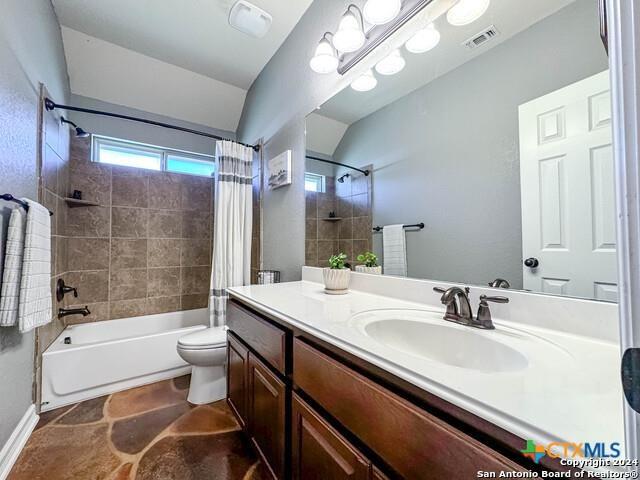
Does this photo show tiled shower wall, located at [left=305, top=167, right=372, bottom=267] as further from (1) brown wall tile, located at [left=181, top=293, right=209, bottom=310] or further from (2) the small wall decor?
(1) brown wall tile, located at [left=181, top=293, right=209, bottom=310]

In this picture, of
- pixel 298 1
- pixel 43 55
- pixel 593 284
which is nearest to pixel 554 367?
pixel 593 284

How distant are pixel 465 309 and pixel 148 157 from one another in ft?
10.3

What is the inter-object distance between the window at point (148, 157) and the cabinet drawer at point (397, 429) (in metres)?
2.84

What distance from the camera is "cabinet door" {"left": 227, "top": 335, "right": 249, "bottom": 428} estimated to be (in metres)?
1.27

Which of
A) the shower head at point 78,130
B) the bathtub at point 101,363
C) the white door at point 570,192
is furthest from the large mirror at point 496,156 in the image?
the shower head at point 78,130

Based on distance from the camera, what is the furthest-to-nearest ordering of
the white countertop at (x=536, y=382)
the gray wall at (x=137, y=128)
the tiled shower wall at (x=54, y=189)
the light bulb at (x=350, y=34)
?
1. the gray wall at (x=137, y=128)
2. the tiled shower wall at (x=54, y=189)
3. the light bulb at (x=350, y=34)
4. the white countertop at (x=536, y=382)

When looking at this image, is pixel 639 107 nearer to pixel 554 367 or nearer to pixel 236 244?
pixel 554 367

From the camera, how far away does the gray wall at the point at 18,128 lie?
1208mm

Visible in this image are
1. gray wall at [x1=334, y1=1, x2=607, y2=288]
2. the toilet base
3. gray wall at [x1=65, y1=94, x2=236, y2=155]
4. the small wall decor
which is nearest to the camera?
gray wall at [x1=334, y1=1, x2=607, y2=288]

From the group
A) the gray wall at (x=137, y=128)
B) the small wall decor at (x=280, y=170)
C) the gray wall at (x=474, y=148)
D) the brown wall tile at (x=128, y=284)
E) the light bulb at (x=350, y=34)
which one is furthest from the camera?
the brown wall tile at (x=128, y=284)

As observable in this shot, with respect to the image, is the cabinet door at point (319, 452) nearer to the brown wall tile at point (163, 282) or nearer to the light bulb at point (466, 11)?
the light bulb at point (466, 11)

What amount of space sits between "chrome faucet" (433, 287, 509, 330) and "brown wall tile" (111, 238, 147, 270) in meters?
2.77

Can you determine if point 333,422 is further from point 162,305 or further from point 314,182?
point 162,305

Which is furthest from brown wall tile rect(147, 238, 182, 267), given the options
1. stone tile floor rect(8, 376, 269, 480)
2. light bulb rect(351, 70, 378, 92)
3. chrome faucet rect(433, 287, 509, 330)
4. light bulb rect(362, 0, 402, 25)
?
chrome faucet rect(433, 287, 509, 330)
